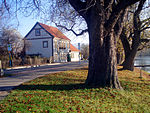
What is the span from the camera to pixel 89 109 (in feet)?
17.7

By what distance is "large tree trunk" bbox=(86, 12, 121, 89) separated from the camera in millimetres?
7746

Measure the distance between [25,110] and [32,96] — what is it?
5.02ft

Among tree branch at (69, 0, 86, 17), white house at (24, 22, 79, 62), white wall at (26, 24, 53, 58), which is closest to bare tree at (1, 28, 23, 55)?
white house at (24, 22, 79, 62)

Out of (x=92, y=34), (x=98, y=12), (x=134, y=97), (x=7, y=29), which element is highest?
(x=7, y=29)

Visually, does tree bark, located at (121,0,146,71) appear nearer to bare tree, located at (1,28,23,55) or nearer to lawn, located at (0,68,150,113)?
lawn, located at (0,68,150,113)

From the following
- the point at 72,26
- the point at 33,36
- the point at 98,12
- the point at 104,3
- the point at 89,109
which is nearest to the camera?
the point at 89,109

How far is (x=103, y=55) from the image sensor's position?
25.6ft

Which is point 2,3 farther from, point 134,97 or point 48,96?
point 134,97

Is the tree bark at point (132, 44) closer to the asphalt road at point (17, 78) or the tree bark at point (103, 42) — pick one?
the asphalt road at point (17, 78)

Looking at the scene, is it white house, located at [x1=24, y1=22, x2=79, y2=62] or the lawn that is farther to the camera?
white house, located at [x1=24, y1=22, x2=79, y2=62]

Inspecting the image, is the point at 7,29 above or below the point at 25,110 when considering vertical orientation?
above

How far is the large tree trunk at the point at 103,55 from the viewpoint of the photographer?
7.75m

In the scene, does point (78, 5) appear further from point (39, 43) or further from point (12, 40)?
point (39, 43)

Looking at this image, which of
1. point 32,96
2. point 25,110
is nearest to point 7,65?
point 32,96
